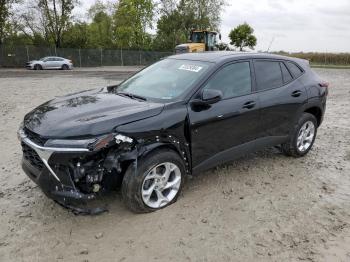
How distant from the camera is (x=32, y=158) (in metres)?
3.95

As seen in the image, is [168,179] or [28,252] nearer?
[28,252]

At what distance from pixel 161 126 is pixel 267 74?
6.95 ft

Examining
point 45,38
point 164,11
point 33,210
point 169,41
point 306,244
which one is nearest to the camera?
point 306,244

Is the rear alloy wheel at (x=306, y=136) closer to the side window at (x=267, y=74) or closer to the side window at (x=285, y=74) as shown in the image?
the side window at (x=285, y=74)

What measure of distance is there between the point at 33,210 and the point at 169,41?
149ft

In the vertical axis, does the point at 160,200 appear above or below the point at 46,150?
below

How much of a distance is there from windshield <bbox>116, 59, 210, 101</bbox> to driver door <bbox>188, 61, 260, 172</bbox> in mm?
245

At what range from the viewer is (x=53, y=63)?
104 ft

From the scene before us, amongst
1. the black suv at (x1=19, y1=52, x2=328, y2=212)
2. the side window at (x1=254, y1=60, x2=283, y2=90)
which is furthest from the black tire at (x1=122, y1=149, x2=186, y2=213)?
the side window at (x1=254, y1=60, x2=283, y2=90)

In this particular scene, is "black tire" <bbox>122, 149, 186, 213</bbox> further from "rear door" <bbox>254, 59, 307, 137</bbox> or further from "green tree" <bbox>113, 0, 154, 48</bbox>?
"green tree" <bbox>113, 0, 154, 48</bbox>

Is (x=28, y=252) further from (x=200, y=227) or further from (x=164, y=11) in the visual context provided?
(x=164, y=11)

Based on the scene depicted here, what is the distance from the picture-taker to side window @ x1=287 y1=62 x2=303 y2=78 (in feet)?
19.1

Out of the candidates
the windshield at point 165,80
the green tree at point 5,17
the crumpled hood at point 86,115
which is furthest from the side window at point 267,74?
the green tree at point 5,17

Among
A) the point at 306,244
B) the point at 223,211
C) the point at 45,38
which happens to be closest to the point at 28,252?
the point at 223,211
